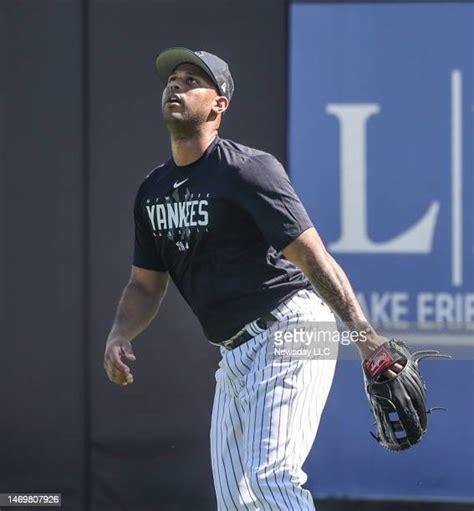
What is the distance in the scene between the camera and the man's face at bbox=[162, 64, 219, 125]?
4.13m

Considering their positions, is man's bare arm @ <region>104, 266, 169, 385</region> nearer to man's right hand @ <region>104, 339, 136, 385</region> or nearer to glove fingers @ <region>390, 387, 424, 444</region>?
man's right hand @ <region>104, 339, 136, 385</region>

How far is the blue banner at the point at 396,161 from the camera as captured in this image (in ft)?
17.2

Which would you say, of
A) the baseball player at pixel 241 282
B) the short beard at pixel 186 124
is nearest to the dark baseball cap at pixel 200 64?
the baseball player at pixel 241 282

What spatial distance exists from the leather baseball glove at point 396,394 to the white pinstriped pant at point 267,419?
228 millimetres

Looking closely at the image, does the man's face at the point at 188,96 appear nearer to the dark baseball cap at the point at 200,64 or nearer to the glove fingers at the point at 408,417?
the dark baseball cap at the point at 200,64

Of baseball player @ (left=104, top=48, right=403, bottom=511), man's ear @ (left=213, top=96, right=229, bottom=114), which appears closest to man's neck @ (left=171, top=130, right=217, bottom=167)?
baseball player @ (left=104, top=48, right=403, bottom=511)

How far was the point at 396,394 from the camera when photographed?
12.3 ft

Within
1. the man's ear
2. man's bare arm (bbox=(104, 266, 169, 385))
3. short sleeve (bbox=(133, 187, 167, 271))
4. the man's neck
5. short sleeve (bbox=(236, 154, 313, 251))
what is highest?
the man's ear

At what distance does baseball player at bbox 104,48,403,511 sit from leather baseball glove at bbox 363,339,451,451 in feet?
0.05

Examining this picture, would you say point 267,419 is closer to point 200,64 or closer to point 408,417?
point 408,417

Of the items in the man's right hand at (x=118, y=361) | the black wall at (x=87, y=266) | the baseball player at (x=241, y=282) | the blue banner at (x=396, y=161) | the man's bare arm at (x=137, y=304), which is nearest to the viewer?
the baseball player at (x=241, y=282)

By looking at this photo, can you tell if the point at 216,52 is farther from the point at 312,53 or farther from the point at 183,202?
the point at 183,202

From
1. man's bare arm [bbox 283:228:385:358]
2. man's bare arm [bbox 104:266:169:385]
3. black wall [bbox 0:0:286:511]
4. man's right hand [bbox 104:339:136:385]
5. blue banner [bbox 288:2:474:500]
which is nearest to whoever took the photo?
man's bare arm [bbox 283:228:385:358]

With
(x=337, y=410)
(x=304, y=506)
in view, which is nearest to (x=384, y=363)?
(x=304, y=506)
